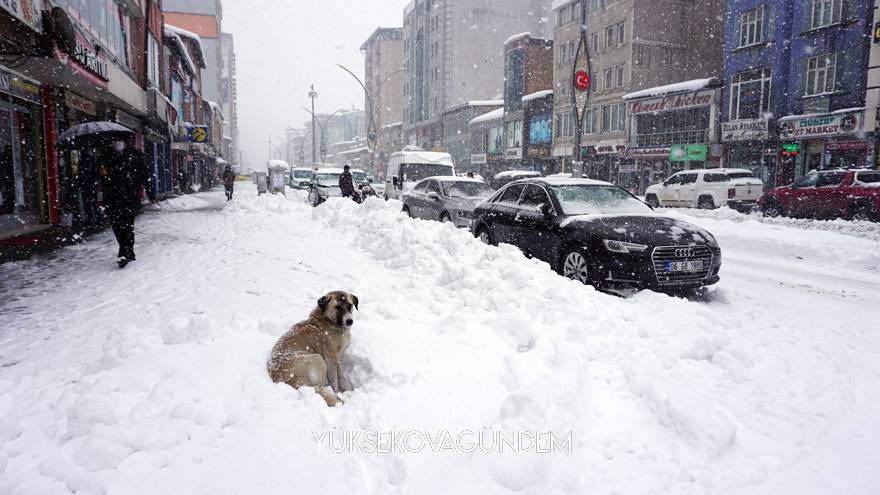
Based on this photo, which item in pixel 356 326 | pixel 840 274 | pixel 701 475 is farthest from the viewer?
pixel 840 274

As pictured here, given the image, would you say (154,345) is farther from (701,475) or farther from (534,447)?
(701,475)

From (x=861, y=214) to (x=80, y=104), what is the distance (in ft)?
74.0

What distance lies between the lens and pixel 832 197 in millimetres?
15344

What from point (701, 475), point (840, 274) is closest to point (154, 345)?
point (701, 475)

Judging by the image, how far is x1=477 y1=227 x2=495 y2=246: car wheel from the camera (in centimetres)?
902

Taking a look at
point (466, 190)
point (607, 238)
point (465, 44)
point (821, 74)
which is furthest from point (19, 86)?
point (465, 44)

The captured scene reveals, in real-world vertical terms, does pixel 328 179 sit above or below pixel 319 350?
above

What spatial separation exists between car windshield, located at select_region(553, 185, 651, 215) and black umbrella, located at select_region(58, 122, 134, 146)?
859cm

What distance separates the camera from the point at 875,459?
2904mm

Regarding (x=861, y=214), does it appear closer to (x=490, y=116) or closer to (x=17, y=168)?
(x=17, y=168)

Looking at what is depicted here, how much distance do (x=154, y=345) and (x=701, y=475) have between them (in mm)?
3831

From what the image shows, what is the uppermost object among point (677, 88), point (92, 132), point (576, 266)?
point (677, 88)

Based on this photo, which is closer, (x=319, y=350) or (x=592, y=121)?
(x=319, y=350)

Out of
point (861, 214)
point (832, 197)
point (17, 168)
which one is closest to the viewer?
point (17, 168)
